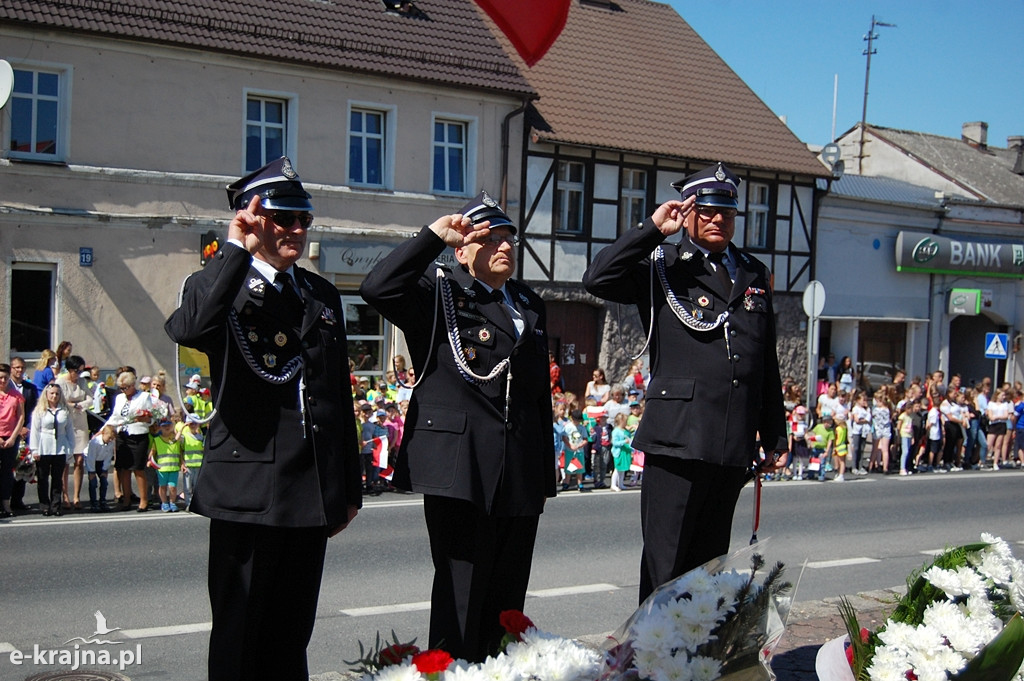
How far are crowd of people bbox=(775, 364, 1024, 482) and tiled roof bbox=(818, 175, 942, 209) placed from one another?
838 cm

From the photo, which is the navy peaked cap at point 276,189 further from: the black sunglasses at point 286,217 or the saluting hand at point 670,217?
the saluting hand at point 670,217

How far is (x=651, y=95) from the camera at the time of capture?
26.1 meters

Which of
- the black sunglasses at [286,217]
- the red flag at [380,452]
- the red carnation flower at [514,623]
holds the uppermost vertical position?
the black sunglasses at [286,217]

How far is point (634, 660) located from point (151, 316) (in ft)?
55.4

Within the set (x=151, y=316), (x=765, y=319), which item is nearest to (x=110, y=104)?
(x=151, y=316)

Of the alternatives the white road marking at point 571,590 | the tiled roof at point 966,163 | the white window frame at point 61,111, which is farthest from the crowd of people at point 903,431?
the tiled roof at point 966,163

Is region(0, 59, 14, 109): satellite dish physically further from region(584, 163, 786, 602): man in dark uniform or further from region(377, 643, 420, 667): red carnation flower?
region(377, 643, 420, 667): red carnation flower

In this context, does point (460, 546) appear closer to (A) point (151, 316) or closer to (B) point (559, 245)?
(A) point (151, 316)

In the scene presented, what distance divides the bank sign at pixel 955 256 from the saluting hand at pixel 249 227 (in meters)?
29.0

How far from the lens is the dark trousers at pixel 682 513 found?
466 cm

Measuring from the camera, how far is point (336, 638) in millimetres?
6438

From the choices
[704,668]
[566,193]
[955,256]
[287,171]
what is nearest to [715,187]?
[287,171]

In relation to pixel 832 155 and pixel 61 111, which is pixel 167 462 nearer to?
pixel 61 111

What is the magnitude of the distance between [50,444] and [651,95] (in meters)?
18.0
